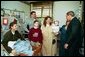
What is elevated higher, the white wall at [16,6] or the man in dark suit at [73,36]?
the white wall at [16,6]

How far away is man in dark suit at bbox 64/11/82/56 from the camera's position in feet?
6.62

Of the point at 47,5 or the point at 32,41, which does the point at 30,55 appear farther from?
the point at 47,5

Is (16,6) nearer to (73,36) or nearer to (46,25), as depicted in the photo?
(46,25)

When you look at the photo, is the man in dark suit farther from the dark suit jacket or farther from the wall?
the wall

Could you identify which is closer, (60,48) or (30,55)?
(30,55)

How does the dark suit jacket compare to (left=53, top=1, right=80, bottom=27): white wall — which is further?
(left=53, top=1, right=80, bottom=27): white wall

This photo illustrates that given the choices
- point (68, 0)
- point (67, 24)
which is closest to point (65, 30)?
point (67, 24)

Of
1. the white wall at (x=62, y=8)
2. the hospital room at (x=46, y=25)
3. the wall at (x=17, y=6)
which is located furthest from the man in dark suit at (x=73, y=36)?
the wall at (x=17, y=6)

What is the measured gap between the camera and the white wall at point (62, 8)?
2.18 m

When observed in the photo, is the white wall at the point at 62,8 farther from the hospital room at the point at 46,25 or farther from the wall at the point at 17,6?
the wall at the point at 17,6

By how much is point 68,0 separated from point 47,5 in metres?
0.27

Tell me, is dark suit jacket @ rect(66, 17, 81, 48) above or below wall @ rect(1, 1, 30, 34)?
below

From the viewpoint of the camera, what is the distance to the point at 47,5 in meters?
2.21

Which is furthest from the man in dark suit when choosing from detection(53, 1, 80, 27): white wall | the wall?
the wall
